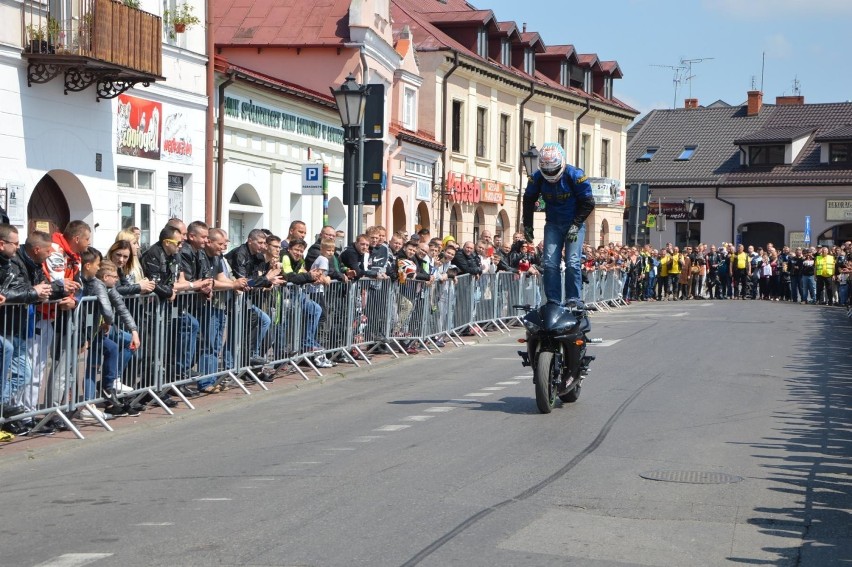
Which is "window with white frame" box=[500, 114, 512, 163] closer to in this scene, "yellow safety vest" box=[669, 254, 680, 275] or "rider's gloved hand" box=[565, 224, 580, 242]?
"yellow safety vest" box=[669, 254, 680, 275]

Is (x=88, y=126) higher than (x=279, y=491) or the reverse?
higher

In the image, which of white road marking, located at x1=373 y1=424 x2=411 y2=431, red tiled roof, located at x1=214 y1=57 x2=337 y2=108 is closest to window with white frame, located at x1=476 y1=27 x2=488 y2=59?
red tiled roof, located at x1=214 y1=57 x2=337 y2=108

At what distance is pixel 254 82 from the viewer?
27922 millimetres

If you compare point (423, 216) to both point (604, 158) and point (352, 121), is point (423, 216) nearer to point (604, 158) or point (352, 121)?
point (604, 158)

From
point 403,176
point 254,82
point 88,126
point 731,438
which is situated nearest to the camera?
point 731,438

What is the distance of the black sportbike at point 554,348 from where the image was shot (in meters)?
12.3

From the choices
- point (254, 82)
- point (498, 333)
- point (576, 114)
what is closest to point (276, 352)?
point (498, 333)

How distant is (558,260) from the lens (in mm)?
13039

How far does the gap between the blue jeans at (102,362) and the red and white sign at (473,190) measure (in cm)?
3313

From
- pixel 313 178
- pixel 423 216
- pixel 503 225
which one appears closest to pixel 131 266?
pixel 313 178

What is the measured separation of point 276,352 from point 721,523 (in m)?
8.75

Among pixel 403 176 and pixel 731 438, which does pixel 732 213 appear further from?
pixel 731 438

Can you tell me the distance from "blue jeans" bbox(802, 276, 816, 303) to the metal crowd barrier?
22785mm

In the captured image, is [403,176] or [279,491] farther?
[403,176]
